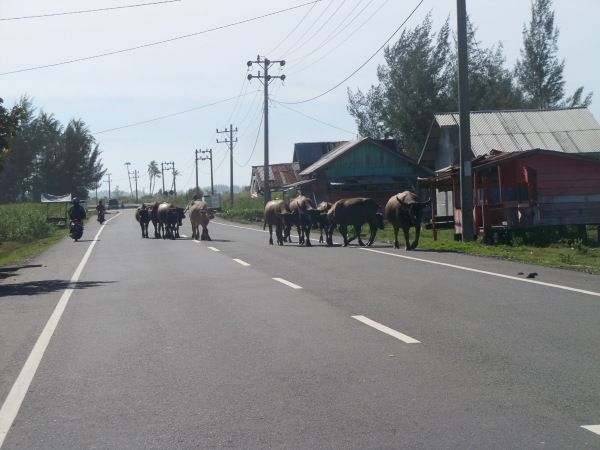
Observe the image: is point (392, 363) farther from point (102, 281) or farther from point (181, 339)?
point (102, 281)

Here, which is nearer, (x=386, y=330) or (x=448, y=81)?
(x=386, y=330)

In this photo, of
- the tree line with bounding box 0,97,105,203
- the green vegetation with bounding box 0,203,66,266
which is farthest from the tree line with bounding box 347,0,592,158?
the tree line with bounding box 0,97,105,203

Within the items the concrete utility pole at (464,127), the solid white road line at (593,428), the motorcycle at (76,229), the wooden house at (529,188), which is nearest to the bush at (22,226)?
the motorcycle at (76,229)

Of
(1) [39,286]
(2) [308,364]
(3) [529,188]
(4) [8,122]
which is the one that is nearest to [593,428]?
(2) [308,364]

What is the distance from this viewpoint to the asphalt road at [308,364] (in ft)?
18.9

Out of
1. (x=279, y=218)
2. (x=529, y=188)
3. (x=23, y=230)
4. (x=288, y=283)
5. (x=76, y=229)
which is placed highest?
(x=529, y=188)

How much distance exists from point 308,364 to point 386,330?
194 cm

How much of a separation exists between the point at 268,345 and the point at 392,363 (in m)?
1.63

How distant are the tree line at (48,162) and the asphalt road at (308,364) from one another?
274 feet

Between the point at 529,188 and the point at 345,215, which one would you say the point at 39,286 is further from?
the point at 529,188

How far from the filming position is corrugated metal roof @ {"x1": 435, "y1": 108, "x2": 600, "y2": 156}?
42.0 meters

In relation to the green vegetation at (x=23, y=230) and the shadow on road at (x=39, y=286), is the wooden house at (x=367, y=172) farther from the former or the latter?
the shadow on road at (x=39, y=286)

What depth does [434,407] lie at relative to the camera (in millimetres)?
6254

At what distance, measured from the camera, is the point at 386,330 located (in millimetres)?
9617
